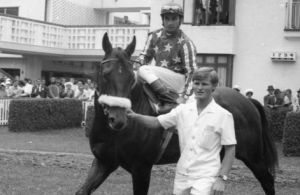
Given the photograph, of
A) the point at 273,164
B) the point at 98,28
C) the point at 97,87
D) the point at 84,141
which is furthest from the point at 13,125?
the point at 97,87

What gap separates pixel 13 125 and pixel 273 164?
35.0 ft

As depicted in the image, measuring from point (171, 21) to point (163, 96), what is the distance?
867 millimetres

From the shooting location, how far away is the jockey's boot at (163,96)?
558cm

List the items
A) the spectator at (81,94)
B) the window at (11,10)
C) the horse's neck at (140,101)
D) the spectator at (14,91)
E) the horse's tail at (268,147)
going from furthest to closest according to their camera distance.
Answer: the window at (11,10)
the spectator at (14,91)
the spectator at (81,94)
the horse's tail at (268,147)
the horse's neck at (140,101)

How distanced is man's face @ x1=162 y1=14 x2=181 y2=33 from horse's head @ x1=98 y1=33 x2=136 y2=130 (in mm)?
1078

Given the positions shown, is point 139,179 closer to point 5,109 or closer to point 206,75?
point 206,75

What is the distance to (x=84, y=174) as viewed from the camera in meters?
9.41

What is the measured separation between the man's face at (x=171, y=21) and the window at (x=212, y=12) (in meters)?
12.7

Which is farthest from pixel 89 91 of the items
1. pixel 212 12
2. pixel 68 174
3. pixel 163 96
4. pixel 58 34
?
pixel 163 96

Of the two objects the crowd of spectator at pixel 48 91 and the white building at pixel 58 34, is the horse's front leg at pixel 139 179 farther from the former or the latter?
the white building at pixel 58 34

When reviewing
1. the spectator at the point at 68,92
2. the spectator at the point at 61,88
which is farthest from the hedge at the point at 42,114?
the spectator at the point at 61,88

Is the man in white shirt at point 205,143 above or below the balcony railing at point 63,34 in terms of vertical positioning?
below

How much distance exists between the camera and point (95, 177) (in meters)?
4.98

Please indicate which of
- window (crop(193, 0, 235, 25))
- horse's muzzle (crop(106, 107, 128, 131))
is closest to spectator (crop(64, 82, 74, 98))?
window (crop(193, 0, 235, 25))
